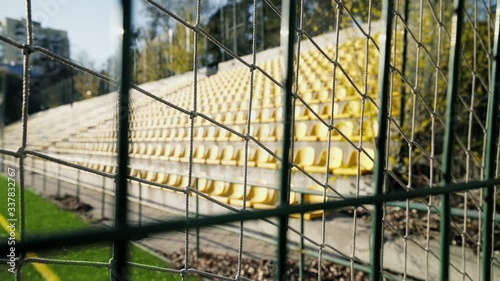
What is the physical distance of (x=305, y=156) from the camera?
7.39 feet

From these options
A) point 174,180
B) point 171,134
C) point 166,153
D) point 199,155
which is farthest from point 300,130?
point 171,134

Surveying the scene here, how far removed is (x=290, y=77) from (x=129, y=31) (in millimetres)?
225

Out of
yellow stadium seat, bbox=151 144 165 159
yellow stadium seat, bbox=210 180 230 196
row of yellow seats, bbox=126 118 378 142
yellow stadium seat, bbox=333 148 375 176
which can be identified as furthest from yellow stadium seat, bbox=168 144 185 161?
yellow stadium seat, bbox=333 148 375 176

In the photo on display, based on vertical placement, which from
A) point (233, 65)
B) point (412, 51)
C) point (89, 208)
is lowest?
point (89, 208)

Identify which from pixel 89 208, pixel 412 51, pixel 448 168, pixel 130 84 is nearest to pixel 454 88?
pixel 448 168

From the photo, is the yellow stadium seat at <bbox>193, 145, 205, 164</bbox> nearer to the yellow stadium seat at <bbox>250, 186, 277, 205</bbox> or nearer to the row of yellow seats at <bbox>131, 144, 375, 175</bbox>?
the row of yellow seats at <bbox>131, 144, 375, 175</bbox>

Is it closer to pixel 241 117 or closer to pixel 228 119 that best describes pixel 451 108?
pixel 241 117

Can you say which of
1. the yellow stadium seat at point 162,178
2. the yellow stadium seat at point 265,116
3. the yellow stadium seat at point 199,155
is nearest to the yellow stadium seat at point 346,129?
the yellow stadium seat at point 265,116

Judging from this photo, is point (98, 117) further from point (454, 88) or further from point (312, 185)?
point (454, 88)

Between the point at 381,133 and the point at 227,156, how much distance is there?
7.53 feet

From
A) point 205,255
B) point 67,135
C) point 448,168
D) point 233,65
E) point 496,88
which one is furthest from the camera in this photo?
point 233,65

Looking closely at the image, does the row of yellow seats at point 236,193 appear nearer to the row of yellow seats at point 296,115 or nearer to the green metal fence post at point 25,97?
the row of yellow seats at point 296,115

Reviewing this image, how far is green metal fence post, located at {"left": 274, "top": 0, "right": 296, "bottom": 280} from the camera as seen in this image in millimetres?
466

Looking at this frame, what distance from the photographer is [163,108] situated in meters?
5.51
